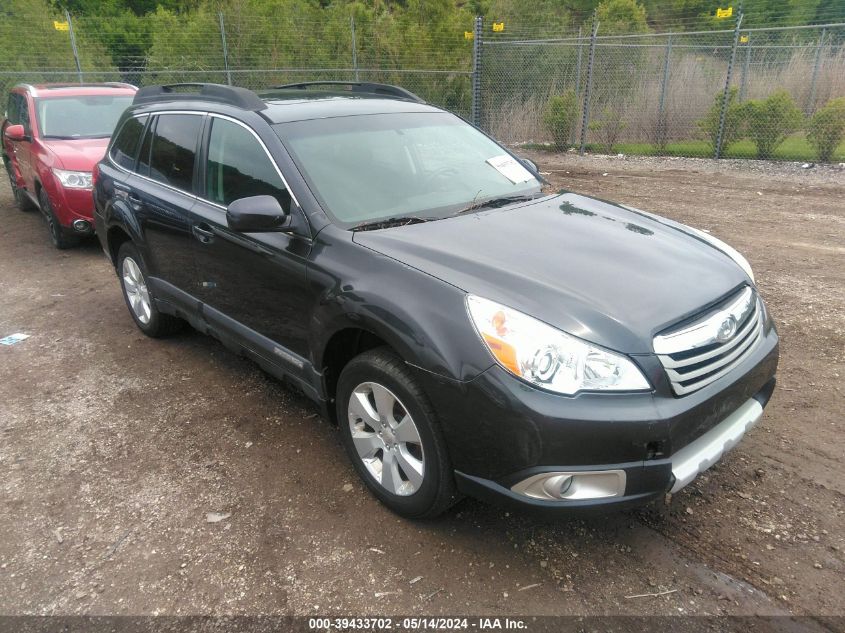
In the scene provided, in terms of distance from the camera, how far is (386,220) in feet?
10.1

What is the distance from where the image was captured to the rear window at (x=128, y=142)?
4676 mm

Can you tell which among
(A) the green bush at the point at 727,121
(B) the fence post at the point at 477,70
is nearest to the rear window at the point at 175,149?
(B) the fence post at the point at 477,70

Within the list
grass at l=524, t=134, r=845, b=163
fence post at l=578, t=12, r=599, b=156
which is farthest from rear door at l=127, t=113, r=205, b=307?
grass at l=524, t=134, r=845, b=163

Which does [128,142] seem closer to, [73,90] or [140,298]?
[140,298]

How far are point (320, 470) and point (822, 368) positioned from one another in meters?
3.28

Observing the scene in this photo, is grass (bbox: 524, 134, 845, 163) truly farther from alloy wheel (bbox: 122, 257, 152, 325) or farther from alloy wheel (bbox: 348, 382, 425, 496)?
alloy wheel (bbox: 348, 382, 425, 496)

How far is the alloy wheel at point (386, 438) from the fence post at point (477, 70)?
38.3ft

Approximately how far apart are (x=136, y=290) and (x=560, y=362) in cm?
394

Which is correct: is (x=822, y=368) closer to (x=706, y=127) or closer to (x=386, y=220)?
(x=386, y=220)

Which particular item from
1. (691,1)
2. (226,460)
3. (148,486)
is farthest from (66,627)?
(691,1)

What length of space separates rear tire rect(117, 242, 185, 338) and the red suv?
7.99 feet

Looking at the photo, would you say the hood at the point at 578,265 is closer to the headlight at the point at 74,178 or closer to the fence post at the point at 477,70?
the headlight at the point at 74,178

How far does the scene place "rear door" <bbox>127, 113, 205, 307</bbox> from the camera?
3916 mm

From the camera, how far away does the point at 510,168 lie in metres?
3.89
